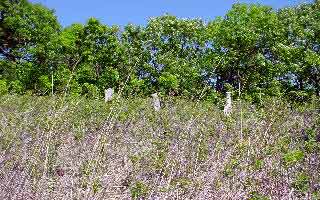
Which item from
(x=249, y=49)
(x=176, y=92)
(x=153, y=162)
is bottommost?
(x=153, y=162)

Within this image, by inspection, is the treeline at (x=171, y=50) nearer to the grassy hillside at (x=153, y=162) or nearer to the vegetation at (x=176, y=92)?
the vegetation at (x=176, y=92)

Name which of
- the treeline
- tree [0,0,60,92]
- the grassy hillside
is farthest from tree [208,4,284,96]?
the grassy hillside

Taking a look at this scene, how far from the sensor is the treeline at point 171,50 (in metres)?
43.6

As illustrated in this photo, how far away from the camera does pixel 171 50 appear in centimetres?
5006

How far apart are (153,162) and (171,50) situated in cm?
4325

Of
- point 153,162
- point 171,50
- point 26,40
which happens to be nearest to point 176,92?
point 153,162

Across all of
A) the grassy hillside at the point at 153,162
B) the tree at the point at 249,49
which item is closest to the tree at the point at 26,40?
the tree at the point at 249,49

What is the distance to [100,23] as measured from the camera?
52.2 m

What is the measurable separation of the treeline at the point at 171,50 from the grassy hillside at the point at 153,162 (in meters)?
32.3

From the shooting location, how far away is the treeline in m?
43.6

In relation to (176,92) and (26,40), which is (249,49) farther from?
(26,40)

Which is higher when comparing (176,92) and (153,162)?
(176,92)

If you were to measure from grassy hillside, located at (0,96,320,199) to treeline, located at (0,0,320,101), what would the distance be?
32333 mm

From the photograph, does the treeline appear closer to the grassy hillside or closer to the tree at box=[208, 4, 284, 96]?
the tree at box=[208, 4, 284, 96]
